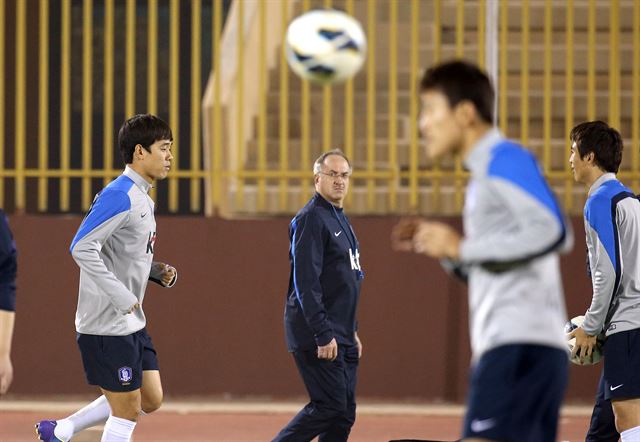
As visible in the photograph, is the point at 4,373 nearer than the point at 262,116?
Yes

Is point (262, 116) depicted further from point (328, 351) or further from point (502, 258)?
point (502, 258)

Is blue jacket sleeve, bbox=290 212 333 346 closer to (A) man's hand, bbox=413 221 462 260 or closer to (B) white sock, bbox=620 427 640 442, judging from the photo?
(B) white sock, bbox=620 427 640 442

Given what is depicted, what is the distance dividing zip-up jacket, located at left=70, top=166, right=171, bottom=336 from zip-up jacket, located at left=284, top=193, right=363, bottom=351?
797 millimetres

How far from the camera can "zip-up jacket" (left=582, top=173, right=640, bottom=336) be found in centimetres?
610

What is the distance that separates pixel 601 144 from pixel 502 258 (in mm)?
2270

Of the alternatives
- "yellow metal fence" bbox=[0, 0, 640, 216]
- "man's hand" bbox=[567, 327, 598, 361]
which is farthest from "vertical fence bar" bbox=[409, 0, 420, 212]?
"man's hand" bbox=[567, 327, 598, 361]

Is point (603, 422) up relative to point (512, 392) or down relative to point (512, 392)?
down

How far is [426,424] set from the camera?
9656 mm

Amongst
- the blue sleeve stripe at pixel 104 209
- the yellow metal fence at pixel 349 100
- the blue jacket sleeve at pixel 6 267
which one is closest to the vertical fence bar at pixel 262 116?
the yellow metal fence at pixel 349 100

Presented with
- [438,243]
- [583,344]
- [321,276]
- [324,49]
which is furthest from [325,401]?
[438,243]

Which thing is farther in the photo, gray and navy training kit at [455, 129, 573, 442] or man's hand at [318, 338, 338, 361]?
man's hand at [318, 338, 338, 361]

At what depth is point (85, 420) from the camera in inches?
280

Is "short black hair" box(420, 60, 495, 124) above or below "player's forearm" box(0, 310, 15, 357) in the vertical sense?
above

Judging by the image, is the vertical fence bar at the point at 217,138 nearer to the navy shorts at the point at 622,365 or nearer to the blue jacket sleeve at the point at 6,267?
the navy shorts at the point at 622,365
